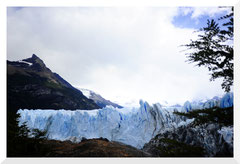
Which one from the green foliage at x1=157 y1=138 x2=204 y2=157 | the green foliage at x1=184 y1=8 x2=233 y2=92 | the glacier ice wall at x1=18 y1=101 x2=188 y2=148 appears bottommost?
the glacier ice wall at x1=18 y1=101 x2=188 y2=148

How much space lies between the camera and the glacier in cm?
918

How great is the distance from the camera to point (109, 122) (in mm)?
10594

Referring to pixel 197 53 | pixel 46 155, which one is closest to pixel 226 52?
pixel 197 53

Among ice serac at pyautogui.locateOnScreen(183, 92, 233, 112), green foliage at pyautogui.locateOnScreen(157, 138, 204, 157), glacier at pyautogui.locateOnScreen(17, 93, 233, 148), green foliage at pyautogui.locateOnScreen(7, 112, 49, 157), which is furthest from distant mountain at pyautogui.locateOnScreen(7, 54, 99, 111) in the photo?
ice serac at pyautogui.locateOnScreen(183, 92, 233, 112)

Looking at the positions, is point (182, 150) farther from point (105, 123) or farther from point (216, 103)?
point (105, 123)

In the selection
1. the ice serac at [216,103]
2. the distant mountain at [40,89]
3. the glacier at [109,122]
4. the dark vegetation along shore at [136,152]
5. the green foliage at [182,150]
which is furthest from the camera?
the distant mountain at [40,89]

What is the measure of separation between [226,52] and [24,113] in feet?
38.1

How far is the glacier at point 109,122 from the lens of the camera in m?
9.18

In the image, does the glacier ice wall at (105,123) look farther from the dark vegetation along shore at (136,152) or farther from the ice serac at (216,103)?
the dark vegetation along shore at (136,152)

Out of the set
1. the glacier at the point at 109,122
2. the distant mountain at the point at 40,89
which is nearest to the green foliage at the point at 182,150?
the glacier at the point at 109,122

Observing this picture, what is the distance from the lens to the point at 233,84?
425 cm

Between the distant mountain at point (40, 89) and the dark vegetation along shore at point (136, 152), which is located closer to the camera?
the dark vegetation along shore at point (136, 152)

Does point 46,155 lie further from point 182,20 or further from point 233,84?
point 182,20

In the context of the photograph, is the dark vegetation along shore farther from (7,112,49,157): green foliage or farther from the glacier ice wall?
the glacier ice wall
